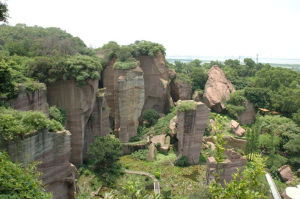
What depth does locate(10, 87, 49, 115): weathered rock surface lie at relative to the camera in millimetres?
14314

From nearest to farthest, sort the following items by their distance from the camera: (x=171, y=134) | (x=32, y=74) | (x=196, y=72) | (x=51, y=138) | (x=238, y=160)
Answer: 1. (x=51, y=138)
2. (x=238, y=160)
3. (x=32, y=74)
4. (x=171, y=134)
5. (x=196, y=72)

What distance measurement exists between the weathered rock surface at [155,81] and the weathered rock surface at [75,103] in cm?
1183

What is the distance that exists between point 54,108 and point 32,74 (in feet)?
10.4

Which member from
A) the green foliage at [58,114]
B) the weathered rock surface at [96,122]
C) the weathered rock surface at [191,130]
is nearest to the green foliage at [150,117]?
the weathered rock surface at [96,122]

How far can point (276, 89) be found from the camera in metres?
35.1

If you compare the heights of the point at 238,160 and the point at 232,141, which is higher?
the point at 238,160

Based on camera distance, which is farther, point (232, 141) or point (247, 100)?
point (247, 100)

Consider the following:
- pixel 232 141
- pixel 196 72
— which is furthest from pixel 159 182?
pixel 196 72

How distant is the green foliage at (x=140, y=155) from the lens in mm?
22500

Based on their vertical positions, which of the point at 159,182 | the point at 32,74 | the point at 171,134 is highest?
the point at 32,74

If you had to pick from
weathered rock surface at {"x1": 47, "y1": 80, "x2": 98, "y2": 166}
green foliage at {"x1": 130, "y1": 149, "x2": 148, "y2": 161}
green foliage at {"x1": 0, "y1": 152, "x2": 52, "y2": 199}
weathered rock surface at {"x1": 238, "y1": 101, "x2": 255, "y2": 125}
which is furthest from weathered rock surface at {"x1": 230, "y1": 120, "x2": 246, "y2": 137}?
green foliage at {"x1": 0, "y1": 152, "x2": 52, "y2": 199}

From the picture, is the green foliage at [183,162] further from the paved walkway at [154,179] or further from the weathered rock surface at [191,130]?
the paved walkway at [154,179]

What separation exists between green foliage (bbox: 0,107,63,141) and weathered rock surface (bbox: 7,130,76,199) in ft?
0.91

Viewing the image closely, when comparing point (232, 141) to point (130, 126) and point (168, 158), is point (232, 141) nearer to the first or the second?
point (168, 158)
